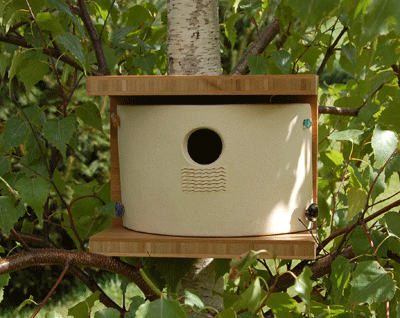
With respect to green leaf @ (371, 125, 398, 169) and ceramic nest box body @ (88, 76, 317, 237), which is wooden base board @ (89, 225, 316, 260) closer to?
ceramic nest box body @ (88, 76, 317, 237)

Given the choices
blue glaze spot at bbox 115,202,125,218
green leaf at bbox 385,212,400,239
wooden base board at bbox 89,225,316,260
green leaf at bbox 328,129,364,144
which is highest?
green leaf at bbox 328,129,364,144

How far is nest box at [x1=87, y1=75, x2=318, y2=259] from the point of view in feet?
3.17

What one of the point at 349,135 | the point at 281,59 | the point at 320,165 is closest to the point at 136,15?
the point at 281,59

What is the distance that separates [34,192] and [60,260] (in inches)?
5.7

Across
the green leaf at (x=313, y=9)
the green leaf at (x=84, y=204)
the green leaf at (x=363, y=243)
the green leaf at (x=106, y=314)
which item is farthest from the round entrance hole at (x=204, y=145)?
the green leaf at (x=313, y=9)

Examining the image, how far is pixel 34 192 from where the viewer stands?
3.29 feet

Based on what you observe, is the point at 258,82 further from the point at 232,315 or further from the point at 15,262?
the point at 15,262

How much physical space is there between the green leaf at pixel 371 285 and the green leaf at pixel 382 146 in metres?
0.20

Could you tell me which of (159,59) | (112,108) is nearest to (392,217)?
(112,108)

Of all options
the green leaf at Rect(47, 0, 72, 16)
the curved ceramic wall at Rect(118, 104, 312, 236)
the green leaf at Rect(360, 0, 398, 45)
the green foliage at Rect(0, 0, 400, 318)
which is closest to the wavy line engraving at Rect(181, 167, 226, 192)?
the curved ceramic wall at Rect(118, 104, 312, 236)

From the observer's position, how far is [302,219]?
3.63ft

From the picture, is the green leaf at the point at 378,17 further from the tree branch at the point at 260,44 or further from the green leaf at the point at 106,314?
Answer: the tree branch at the point at 260,44

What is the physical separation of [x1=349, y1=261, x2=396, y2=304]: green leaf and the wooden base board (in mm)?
171

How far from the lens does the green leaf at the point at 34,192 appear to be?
0.99 metres
